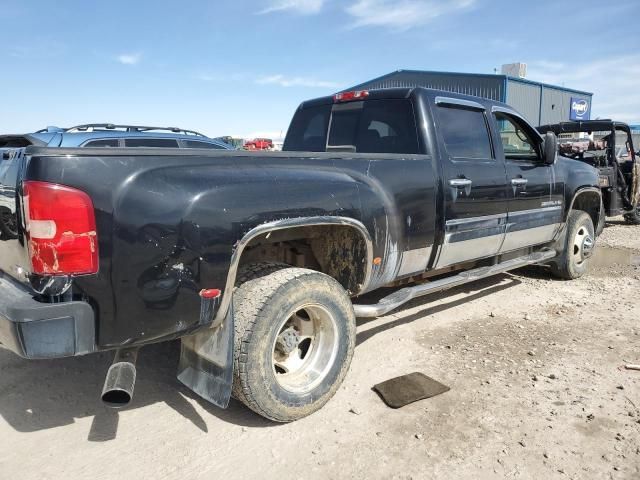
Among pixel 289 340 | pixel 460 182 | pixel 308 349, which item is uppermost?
pixel 460 182

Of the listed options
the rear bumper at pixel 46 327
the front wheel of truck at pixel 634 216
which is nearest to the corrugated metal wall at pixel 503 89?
the front wheel of truck at pixel 634 216

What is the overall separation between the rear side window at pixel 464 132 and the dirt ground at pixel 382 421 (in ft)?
5.11

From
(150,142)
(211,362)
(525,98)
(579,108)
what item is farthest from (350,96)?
(579,108)

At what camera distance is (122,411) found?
3.10 m

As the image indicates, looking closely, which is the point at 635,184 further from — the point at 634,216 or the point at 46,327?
the point at 46,327

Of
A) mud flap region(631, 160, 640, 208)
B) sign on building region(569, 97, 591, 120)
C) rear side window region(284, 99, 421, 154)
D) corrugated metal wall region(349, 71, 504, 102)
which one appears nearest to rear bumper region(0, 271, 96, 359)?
rear side window region(284, 99, 421, 154)

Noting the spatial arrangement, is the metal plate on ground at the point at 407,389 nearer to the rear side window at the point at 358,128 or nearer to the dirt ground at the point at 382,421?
the dirt ground at the point at 382,421

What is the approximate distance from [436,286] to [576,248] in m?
3.04

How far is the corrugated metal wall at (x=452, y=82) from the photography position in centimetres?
2367

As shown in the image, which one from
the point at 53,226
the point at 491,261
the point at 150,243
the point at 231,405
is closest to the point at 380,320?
the point at 491,261

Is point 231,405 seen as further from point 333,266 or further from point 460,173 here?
point 460,173

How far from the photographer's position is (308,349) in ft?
10.5

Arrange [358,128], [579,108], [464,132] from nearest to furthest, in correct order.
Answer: [464,132] → [358,128] → [579,108]

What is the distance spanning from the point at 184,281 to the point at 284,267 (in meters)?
0.78
